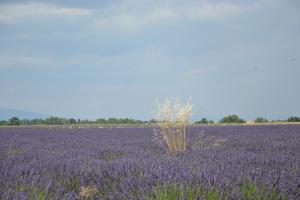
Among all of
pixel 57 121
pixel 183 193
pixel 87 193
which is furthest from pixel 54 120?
pixel 183 193

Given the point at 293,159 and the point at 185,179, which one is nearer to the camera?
the point at 185,179

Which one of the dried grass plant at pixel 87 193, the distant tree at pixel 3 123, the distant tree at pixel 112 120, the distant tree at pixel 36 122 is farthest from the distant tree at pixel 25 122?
the dried grass plant at pixel 87 193

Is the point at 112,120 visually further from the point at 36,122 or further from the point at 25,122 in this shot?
the point at 25,122

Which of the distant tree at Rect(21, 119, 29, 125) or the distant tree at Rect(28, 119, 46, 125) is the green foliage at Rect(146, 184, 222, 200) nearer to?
the distant tree at Rect(28, 119, 46, 125)

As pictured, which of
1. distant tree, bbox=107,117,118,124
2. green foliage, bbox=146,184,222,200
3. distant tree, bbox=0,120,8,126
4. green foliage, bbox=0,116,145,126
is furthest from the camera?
distant tree, bbox=107,117,118,124

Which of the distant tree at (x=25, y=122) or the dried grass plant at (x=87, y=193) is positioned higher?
the distant tree at (x=25, y=122)

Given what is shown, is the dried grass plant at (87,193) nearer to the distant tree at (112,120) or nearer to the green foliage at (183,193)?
the green foliage at (183,193)

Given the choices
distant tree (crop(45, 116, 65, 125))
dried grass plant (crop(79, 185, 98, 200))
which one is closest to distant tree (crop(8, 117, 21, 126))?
distant tree (crop(45, 116, 65, 125))

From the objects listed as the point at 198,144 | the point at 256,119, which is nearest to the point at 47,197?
the point at 198,144

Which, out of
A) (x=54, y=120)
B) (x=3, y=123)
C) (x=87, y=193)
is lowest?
(x=87, y=193)

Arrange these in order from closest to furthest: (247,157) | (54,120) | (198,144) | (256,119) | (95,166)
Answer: (95,166)
(247,157)
(198,144)
(256,119)
(54,120)

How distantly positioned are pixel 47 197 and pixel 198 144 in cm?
572

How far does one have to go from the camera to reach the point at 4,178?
319cm

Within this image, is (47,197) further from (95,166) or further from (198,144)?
(198,144)
